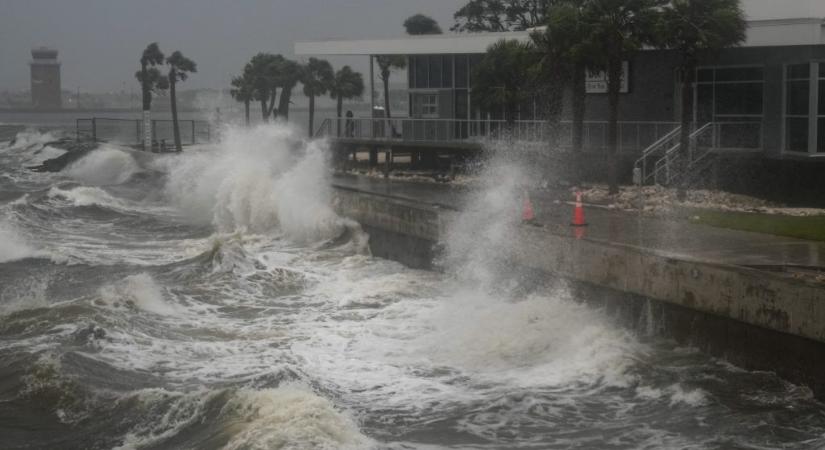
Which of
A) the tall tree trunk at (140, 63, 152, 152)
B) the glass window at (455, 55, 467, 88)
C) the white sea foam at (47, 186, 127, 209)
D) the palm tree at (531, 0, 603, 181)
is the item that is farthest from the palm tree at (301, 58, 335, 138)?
the palm tree at (531, 0, 603, 181)

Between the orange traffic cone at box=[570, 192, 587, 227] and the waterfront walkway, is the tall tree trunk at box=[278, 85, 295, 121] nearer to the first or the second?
the waterfront walkway

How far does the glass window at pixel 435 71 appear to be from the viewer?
36094 millimetres

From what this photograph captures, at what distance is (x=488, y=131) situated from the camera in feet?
103

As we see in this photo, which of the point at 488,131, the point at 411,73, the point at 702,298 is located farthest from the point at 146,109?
the point at 702,298

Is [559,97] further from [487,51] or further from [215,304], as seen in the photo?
[215,304]

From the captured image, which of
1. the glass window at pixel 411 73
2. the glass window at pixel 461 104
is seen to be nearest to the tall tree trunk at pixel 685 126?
the glass window at pixel 461 104

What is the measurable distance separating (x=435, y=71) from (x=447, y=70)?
1.89 feet

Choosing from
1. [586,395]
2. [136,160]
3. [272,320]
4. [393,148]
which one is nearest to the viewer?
[586,395]

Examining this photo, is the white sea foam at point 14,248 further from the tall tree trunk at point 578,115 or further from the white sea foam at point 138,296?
the tall tree trunk at point 578,115

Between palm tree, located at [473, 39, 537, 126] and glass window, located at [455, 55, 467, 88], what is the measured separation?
4.46m

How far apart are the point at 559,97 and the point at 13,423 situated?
2030cm

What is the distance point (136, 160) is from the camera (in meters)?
51.8

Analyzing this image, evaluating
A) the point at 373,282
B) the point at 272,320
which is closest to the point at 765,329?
the point at 272,320

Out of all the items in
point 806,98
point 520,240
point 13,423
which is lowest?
point 13,423
